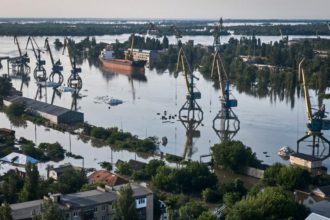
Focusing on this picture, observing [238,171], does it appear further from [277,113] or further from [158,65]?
[158,65]

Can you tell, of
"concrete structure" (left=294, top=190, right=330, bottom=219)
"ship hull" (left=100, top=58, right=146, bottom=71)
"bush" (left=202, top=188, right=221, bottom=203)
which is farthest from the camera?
"ship hull" (left=100, top=58, right=146, bottom=71)

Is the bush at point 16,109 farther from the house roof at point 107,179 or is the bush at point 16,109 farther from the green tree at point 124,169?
the house roof at point 107,179

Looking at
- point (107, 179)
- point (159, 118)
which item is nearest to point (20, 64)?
point (159, 118)

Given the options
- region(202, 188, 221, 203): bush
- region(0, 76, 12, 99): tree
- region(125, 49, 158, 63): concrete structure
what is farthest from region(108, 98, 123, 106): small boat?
region(125, 49, 158, 63): concrete structure

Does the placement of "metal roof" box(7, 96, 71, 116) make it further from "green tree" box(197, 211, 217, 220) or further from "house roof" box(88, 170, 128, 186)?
"green tree" box(197, 211, 217, 220)

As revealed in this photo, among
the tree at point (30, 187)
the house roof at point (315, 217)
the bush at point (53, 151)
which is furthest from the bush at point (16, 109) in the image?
the house roof at point (315, 217)
